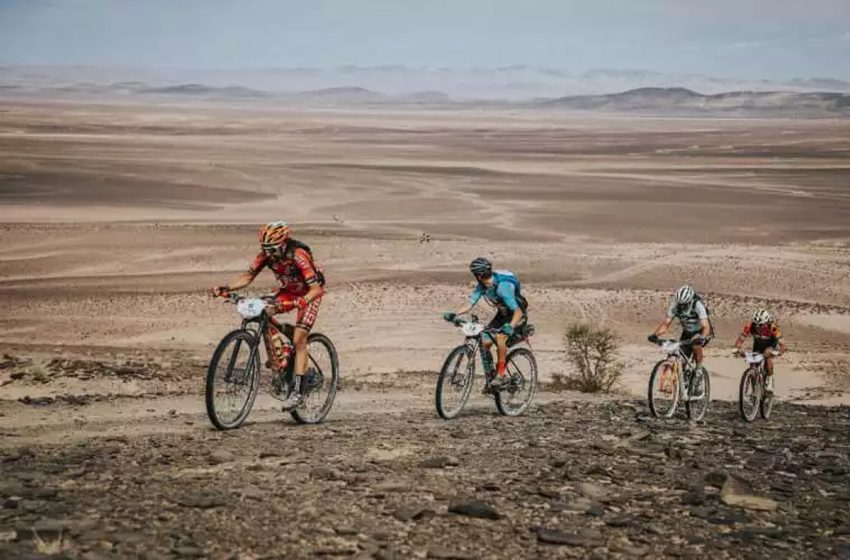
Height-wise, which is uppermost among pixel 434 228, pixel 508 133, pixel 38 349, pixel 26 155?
pixel 508 133

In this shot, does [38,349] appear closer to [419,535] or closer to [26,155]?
[419,535]

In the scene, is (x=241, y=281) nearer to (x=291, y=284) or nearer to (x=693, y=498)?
(x=291, y=284)

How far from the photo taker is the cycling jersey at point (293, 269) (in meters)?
10.2

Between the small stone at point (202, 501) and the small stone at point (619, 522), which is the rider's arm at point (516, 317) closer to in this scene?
the small stone at point (619, 522)

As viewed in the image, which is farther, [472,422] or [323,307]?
[323,307]

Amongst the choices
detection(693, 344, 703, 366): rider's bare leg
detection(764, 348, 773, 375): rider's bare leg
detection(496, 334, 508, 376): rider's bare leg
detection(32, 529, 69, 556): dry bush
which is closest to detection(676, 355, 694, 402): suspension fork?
detection(693, 344, 703, 366): rider's bare leg

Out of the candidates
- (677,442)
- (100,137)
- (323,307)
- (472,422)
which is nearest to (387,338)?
(323,307)

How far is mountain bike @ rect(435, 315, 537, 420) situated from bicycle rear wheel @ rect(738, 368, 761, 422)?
291 centimetres

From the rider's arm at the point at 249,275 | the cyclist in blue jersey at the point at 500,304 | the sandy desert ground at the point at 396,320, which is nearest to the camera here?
the sandy desert ground at the point at 396,320

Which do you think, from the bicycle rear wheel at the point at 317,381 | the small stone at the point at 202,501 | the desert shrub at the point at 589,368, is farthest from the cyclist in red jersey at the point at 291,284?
the desert shrub at the point at 589,368

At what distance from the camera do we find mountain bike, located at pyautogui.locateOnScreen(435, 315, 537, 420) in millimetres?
11789

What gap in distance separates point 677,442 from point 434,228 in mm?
30937

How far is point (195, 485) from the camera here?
7852mm

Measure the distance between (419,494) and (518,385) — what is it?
16.2 feet
